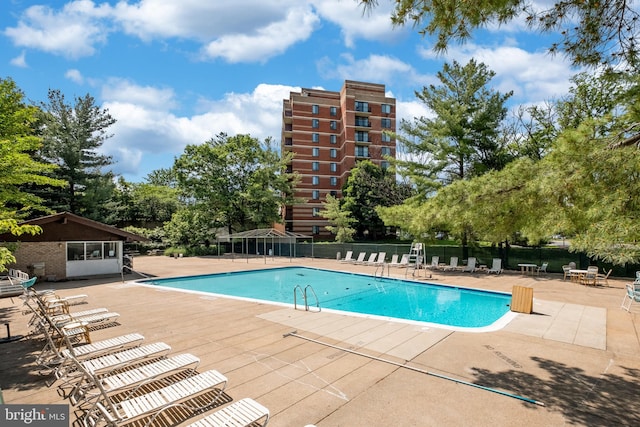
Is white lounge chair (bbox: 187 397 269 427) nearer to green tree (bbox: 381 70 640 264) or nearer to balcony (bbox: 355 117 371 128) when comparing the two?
green tree (bbox: 381 70 640 264)

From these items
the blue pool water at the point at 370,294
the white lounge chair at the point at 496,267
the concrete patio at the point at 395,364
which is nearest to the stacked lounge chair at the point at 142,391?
the concrete patio at the point at 395,364

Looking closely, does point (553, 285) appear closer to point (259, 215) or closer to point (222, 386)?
point (222, 386)

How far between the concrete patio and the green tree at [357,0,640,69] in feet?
14.1

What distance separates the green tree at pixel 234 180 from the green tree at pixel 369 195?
22.7 ft

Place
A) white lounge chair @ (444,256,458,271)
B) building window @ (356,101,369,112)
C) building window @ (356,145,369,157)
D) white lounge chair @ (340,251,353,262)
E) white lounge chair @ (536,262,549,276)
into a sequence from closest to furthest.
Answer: white lounge chair @ (536,262,549,276), white lounge chair @ (444,256,458,271), white lounge chair @ (340,251,353,262), building window @ (356,145,369,157), building window @ (356,101,369,112)

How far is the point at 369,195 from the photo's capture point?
37094 mm

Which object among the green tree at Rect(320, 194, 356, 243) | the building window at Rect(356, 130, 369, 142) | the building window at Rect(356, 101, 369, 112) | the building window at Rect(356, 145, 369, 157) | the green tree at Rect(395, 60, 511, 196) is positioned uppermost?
the building window at Rect(356, 101, 369, 112)

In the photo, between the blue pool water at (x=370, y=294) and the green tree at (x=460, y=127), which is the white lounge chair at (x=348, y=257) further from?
the green tree at (x=460, y=127)

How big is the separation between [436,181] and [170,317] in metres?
18.2

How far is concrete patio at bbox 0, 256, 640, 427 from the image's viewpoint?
411 cm

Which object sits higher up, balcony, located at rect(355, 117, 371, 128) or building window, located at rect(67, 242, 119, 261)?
balcony, located at rect(355, 117, 371, 128)

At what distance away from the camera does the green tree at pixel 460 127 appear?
68.1 feet

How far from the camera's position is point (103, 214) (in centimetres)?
3053

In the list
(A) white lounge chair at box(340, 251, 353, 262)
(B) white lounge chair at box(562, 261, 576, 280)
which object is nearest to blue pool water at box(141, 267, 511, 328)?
(A) white lounge chair at box(340, 251, 353, 262)
